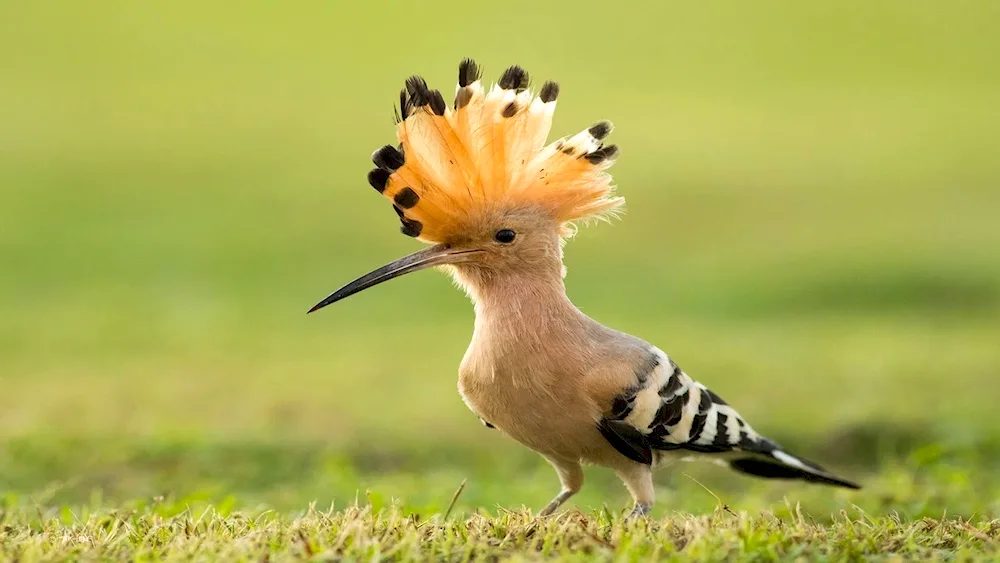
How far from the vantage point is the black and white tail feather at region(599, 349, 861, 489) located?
11.8 feet

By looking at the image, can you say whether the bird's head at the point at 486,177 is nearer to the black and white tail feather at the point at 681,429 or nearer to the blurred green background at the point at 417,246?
the black and white tail feather at the point at 681,429

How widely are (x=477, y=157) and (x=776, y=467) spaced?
1631 mm

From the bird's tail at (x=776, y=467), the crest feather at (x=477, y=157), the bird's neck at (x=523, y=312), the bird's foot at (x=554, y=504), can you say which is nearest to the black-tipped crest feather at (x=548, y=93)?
the crest feather at (x=477, y=157)

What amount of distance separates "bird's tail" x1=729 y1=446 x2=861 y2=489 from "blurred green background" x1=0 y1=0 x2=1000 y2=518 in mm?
481

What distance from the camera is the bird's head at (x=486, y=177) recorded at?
3.61 metres

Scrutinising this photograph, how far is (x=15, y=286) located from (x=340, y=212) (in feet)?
14.5

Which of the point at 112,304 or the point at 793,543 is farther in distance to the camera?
the point at 112,304

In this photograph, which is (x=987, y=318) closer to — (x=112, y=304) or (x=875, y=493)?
(x=875, y=493)

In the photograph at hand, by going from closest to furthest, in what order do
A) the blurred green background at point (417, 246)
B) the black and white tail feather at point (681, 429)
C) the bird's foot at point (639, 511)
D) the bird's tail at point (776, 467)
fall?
the bird's foot at point (639, 511)
the black and white tail feather at point (681, 429)
the bird's tail at point (776, 467)
the blurred green background at point (417, 246)

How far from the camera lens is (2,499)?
4.48 metres

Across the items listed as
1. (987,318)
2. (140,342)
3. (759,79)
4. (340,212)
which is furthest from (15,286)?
(759,79)

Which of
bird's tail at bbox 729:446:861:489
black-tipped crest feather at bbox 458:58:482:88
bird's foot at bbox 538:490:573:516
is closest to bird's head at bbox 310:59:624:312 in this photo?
black-tipped crest feather at bbox 458:58:482:88

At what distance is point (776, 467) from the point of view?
14.3 feet

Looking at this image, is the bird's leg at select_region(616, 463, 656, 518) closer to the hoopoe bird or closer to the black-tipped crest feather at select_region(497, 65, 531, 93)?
the hoopoe bird
